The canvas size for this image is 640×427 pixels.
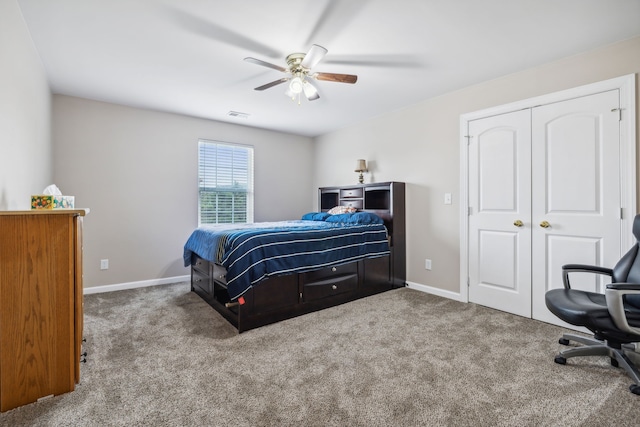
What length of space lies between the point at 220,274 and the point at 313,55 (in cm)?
214

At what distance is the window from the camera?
458cm

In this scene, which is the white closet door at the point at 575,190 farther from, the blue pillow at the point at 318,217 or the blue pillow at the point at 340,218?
the blue pillow at the point at 318,217

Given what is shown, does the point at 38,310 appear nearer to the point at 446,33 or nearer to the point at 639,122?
the point at 446,33

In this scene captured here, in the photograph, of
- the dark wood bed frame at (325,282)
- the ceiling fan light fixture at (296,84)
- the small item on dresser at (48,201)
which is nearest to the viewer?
the small item on dresser at (48,201)

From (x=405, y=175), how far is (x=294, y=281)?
220 centimetres

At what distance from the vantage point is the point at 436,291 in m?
3.71

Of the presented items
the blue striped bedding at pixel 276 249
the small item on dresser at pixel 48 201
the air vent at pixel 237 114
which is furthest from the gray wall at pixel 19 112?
the air vent at pixel 237 114

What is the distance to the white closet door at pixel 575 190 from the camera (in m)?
2.47

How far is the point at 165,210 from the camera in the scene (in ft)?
13.9

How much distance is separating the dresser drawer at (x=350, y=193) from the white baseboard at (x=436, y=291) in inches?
58.4

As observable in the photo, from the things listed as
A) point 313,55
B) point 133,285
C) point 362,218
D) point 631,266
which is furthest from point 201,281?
point 631,266

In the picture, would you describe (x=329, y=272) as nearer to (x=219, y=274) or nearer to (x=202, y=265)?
(x=219, y=274)

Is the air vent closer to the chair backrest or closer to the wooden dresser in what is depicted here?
the wooden dresser

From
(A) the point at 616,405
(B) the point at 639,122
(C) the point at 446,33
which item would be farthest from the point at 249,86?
(A) the point at 616,405
